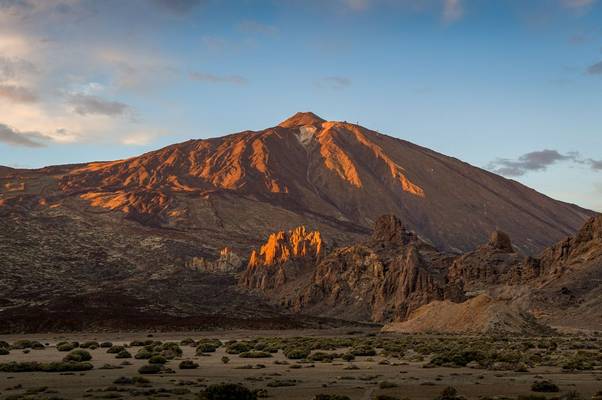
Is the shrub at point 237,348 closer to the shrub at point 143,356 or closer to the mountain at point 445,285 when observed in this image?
the shrub at point 143,356

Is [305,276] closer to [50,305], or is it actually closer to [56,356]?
[50,305]

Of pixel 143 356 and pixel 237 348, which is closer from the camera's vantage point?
pixel 143 356

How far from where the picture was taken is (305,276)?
575 ft

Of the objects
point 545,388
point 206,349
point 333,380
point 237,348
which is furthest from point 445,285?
point 545,388

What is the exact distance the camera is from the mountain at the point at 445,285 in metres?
93.4

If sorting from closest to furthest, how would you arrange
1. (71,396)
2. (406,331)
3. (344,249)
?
(71,396) → (406,331) → (344,249)

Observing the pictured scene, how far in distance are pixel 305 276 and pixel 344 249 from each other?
51.3ft

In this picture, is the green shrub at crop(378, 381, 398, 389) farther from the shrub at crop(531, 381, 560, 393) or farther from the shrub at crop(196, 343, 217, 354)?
the shrub at crop(196, 343, 217, 354)

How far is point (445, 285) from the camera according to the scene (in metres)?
122

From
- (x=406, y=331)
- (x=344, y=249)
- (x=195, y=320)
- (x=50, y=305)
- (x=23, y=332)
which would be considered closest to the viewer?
(x=406, y=331)

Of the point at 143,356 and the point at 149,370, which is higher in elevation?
the point at 149,370

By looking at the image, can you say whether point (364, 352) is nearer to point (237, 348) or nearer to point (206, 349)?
point (237, 348)

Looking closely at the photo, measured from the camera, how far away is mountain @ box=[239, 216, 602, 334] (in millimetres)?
93438

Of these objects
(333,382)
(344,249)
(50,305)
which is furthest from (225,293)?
(333,382)
